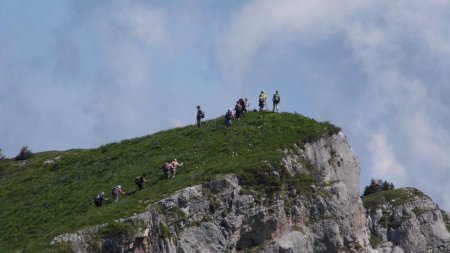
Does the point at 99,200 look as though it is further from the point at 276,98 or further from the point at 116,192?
the point at 276,98

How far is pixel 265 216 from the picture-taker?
7175 centimetres

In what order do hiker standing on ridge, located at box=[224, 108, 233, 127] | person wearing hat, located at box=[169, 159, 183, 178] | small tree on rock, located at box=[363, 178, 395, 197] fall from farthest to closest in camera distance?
1. small tree on rock, located at box=[363, 178, 395, 197]
2. hiker standing on ridge, located at box=[224, 108, 233, 127]
3. person wearing hat, located at box=[169, 159, 183, 178]

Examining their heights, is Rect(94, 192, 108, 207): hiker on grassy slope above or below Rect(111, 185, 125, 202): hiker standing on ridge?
below

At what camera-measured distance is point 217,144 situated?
269ft

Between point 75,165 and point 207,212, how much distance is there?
23073 millimetres

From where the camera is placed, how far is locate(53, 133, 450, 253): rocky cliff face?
66938 millimetres

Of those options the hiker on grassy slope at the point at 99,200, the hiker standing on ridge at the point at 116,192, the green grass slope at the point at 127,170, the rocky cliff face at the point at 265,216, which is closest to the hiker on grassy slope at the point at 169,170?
the green grass slope at the point at 127,170

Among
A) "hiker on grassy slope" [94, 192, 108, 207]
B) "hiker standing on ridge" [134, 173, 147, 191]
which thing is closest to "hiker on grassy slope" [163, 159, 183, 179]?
"hiker standing on ridge" [134, 173, 147, 191]

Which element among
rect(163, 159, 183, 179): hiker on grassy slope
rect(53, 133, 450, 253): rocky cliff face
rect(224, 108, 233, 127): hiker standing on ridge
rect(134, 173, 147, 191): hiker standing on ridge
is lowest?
rect(53, 133, 450, 253): rocky cliff face

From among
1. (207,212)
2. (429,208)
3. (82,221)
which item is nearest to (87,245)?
(82,221)

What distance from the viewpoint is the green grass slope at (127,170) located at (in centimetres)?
7100

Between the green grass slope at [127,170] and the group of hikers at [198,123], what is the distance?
627 millimetres

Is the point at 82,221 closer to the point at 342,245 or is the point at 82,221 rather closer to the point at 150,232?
the point at 150,232

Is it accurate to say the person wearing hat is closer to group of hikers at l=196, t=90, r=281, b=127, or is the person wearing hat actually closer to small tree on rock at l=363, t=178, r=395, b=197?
group of hikers at l=196, t=90, r=281, b=127
